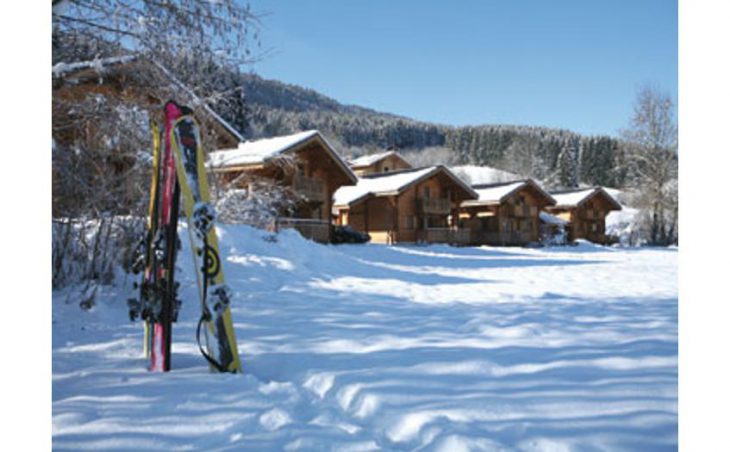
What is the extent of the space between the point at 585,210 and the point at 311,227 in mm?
32029

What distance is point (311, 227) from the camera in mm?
20422

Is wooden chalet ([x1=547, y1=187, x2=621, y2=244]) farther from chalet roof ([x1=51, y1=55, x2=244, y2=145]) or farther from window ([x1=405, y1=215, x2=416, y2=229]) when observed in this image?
chalet roof ([x1=51, y1=55, x2=244, y2=145])

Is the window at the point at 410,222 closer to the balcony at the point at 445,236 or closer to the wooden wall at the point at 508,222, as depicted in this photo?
the balcony at the point at 445,236

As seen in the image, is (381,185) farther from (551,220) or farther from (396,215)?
(551,220)

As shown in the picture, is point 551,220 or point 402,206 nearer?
point 402,206

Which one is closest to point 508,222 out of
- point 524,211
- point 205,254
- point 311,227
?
point 524,211

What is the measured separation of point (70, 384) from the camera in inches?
104

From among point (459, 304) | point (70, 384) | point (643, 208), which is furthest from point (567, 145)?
point (70, 384)

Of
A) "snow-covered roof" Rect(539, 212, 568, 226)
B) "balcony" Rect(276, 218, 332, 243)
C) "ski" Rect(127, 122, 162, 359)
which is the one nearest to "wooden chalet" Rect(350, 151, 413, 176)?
"snow-covered roof" Rect(539, 212, 568, 226)

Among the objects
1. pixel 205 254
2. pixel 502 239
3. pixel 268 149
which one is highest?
pixel 268 149

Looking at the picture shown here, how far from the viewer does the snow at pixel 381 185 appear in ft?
87.4

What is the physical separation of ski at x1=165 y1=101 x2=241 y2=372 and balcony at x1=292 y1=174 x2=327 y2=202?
17682 mm

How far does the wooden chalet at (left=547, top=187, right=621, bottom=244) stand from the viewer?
40625mm
